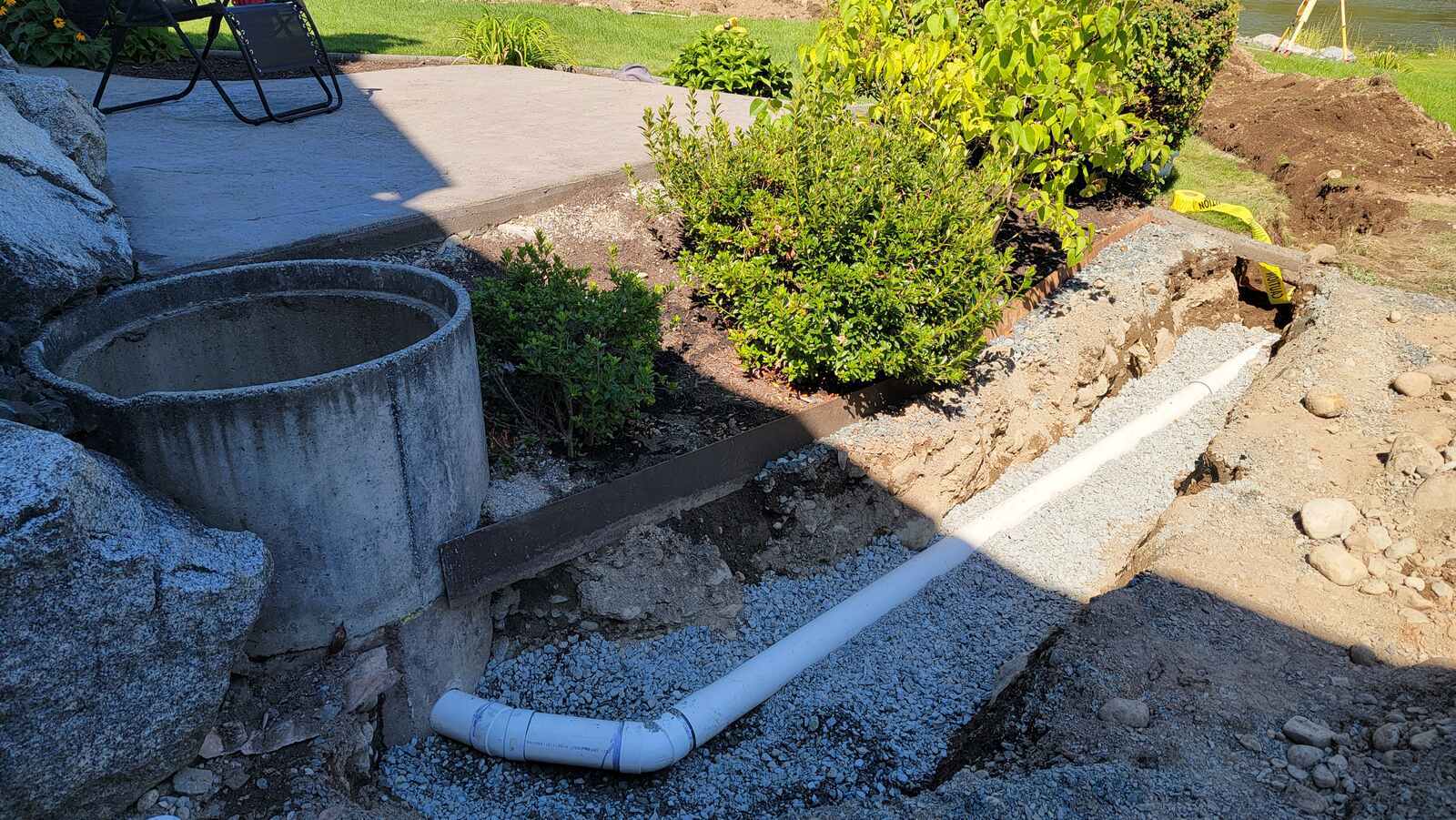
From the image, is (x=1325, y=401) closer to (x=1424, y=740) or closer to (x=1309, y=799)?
(x=1424, y=740)

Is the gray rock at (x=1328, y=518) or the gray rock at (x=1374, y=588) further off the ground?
the gray rock at (x=1328, y=518)

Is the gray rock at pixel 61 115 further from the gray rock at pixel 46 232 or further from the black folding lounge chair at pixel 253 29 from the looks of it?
the black folding lounge chair at pixel 253 29

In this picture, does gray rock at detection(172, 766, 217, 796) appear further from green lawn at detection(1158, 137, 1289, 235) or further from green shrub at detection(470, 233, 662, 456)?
green lawn at detection(1158, 137, 1289, 235)

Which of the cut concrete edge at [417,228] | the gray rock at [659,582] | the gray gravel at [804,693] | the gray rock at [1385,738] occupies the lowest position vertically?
the gray gravel at [804,693]

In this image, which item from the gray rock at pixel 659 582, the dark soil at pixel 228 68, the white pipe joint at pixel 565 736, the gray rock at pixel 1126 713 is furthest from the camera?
the dark soil at pixel 228 68

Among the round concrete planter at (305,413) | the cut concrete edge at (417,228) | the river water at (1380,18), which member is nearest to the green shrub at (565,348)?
the round concrete planter at (305,413)

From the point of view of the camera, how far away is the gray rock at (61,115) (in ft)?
13.9

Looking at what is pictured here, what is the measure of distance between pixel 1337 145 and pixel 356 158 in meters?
9.13

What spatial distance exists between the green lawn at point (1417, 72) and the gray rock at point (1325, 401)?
7347 millimetres

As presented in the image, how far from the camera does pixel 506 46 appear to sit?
9.44 meters

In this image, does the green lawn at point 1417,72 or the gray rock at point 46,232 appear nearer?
the gray rock at point 46,232

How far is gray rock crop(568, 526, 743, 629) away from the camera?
4.02 m

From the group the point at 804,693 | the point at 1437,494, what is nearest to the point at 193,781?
the point at 804,693

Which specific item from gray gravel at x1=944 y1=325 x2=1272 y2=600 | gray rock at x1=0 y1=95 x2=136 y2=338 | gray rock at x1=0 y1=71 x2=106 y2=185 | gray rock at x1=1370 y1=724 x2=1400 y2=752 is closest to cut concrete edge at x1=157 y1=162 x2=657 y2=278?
gray rock at x1=0 y1=95 x2=136 y2=338
